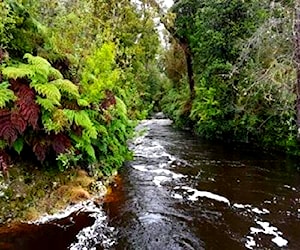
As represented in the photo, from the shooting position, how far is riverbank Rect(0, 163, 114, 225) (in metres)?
6.35

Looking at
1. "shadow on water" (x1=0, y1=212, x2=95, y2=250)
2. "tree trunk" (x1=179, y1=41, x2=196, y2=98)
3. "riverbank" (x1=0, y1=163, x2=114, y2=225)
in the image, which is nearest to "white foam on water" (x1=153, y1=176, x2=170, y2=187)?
"riverbank" (x1=0, y1=163, x2=114, y2=225)

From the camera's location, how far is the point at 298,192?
839 centimetres

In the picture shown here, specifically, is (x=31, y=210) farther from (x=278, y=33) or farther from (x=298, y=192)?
(x=278, y=33)

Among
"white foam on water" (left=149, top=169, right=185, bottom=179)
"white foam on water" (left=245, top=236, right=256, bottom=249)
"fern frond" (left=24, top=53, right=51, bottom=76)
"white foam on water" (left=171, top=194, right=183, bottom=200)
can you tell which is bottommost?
"white foam on water" (left=149, top=169, right=185, bottom=179)

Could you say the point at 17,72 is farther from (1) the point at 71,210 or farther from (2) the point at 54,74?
(1) the point at 71,210

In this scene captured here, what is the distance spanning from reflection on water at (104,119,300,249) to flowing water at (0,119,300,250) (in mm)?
15

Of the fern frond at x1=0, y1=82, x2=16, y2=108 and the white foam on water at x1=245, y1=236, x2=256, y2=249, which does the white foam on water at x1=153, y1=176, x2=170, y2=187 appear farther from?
the fern frond at x1=0, y1=82, x2=16, y2=108

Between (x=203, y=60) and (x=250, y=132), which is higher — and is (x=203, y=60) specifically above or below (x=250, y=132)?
above

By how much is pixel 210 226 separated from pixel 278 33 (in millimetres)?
7368

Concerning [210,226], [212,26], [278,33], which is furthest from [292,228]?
[212,26]

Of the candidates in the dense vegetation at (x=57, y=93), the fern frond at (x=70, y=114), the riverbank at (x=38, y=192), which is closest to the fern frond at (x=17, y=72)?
the dense vegetation at (x=57, y=93)

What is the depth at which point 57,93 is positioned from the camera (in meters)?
6.42

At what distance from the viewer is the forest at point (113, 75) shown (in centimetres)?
659

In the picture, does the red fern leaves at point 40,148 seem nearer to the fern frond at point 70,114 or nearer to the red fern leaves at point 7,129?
the red fern leaves at point 7,129
